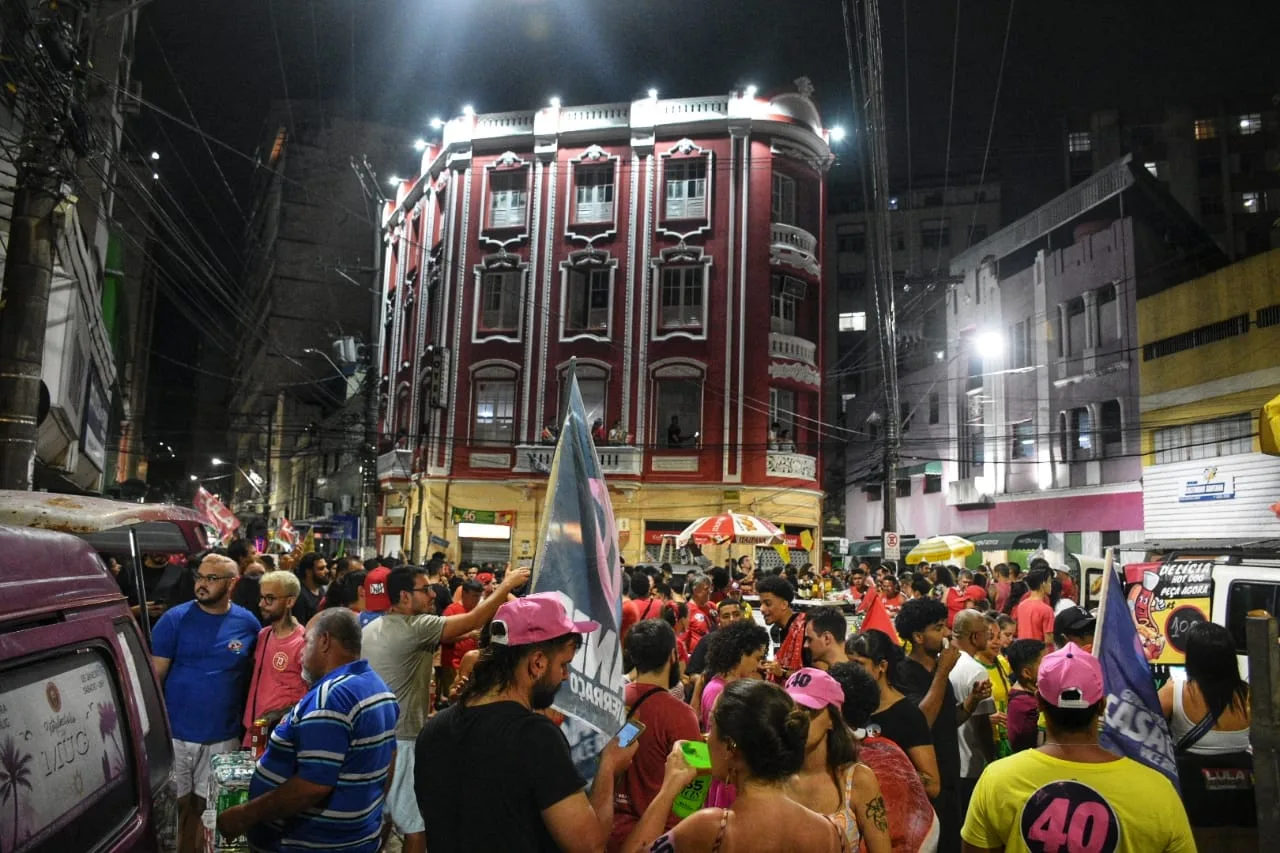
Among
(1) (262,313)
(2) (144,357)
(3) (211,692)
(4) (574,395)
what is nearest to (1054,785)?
(4) (574,395)

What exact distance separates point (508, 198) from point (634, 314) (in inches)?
258

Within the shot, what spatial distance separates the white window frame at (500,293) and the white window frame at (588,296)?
165 cm

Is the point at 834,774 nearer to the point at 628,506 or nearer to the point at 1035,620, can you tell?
the point at 1035,620

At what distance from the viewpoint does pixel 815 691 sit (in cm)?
334

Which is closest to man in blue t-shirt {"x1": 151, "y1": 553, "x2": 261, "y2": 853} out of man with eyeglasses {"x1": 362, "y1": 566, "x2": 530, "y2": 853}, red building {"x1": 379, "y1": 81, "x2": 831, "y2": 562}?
man with eyeglasses {"x1": 362, "y1": 566, "x2": 530, "y2": 853}

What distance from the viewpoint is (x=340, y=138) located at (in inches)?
1997

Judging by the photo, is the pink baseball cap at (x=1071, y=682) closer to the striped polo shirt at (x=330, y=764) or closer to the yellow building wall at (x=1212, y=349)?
the striped polo shirt at (x=330, y=764)

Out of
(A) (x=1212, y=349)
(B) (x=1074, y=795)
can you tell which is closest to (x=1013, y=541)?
(A) (x=1212, y=349)

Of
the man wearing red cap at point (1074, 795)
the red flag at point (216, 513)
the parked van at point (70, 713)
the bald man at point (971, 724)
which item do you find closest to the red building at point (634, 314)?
the red flag at point (216, 513)

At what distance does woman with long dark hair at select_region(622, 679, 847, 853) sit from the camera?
2.57 metres

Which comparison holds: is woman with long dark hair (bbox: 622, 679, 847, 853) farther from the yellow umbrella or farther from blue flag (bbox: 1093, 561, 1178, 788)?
the yellow umbrella

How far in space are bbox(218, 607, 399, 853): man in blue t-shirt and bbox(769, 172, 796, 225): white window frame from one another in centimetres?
2893

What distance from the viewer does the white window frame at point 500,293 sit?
104ft

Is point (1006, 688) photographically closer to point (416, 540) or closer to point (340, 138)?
point (416, 540)
